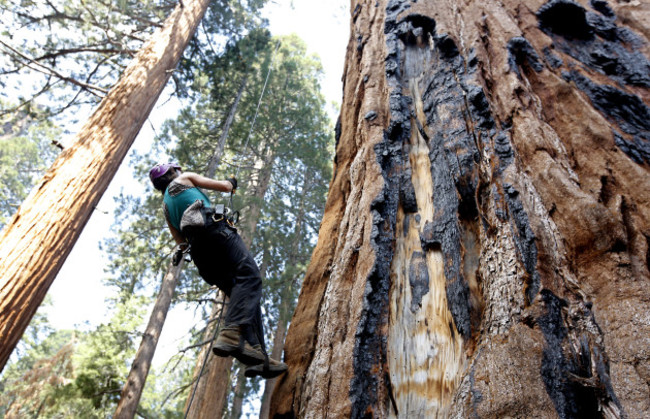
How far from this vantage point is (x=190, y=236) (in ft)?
10.4

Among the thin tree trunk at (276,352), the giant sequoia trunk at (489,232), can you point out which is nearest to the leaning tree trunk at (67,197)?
the giant sequoia trunk at (489,232)

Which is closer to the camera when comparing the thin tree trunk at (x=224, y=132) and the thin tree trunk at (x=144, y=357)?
the thin tree trunk at (x=144, y=357)

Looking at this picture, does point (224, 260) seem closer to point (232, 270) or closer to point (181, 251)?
point (232, 270)

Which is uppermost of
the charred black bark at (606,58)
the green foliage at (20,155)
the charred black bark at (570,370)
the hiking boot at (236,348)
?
the green foliage at (20,155)

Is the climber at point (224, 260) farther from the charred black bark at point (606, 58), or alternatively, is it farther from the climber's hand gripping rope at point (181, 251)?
the charred black bark at point (606, 58)

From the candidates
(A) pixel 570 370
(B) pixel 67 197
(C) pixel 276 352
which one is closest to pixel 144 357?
(C) pixel 276 352

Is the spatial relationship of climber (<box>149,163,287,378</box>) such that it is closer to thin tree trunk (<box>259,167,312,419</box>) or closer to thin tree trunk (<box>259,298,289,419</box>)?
thin tree trunk (<box>259,167,312,419</box>)

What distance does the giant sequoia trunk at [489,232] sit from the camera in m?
1.82

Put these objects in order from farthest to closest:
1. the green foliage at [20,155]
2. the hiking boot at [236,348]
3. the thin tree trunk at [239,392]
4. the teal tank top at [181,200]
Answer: the green foliage at [20,155] → the thin tree trunk at [239,392] → the teal tank top at [181,200] → the hiking boot at [236,348]

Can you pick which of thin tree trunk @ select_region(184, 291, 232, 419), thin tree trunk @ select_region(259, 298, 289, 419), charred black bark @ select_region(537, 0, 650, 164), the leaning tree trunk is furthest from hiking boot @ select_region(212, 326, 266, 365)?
thin tree trunk @ select_region(259, 298, 289, 419)

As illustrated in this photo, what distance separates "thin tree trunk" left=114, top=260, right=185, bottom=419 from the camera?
6828mm

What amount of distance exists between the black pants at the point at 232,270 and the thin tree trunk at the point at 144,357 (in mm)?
3866

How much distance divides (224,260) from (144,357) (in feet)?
17.6

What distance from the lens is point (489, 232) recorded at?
2.37 meters
